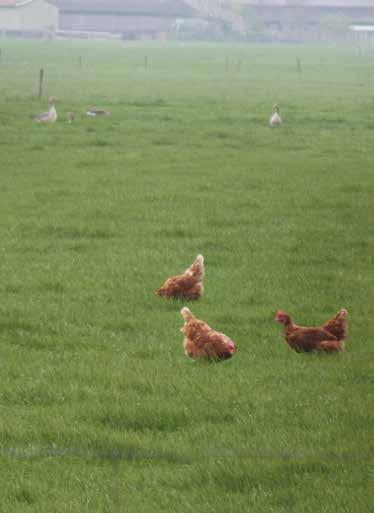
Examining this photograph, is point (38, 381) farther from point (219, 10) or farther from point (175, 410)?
point (219, 10)

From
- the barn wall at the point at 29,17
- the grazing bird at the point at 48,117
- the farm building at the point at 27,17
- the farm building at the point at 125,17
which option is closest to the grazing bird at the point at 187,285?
the grazing bird at the point at 48,117

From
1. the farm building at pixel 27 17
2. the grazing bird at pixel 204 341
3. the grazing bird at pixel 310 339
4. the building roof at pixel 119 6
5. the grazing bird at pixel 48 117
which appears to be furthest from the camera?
the building roof at pixel 119 6

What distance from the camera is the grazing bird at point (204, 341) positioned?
10.0m

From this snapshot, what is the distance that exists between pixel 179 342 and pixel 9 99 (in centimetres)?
2971

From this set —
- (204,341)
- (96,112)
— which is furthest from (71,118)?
(204,341)

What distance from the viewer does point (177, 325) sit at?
11.4 meters

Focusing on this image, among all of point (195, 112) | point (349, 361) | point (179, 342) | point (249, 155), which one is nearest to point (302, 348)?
point (349, 361)

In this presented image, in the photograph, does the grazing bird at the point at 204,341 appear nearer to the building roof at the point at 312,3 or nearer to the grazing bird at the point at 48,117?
the grazing bird at the point at 48,117

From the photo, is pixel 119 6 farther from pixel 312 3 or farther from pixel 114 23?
pixel 312 3

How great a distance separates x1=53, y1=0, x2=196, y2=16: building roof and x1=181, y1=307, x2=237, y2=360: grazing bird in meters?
162

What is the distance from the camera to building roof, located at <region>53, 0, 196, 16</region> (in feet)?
554

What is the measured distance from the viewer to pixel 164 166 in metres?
24.1

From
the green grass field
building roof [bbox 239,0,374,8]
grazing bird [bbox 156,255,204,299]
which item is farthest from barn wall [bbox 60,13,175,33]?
grazing bird [bbox 156,255,204,299]

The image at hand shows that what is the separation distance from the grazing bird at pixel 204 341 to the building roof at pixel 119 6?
162 meters
